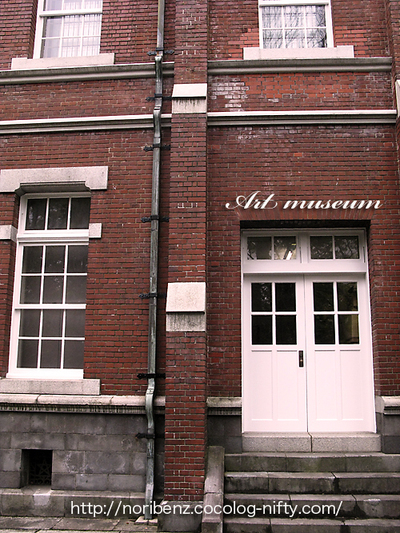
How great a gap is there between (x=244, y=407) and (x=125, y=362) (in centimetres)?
177

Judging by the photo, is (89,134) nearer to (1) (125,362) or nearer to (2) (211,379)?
(1) (125,362)

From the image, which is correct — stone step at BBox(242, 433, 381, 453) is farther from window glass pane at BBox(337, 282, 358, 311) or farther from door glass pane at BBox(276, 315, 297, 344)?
window glass pane at BBox(337, 282, 358, 311)

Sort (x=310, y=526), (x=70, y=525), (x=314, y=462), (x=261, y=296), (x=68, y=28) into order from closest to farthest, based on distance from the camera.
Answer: (x=310, y=526)
(x=70, y=525)
(x=314, y=462)
(x=261, y=296)
(x=68, y=28)

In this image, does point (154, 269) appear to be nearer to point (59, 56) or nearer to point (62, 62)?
point (62, 62)

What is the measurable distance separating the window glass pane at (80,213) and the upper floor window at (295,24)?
3.67m

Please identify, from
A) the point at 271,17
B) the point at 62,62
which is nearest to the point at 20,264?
the point at 62,62

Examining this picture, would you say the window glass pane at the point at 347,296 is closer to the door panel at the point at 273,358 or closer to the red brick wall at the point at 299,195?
the red brick wall at the point at 299,195

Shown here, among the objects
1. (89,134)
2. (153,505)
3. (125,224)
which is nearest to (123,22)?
(89,134)

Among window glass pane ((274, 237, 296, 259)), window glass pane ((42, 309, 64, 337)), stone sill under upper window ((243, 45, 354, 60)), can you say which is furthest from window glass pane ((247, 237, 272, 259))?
window glass pane ((42, 309, 64, 337))

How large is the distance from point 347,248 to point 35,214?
4719mm

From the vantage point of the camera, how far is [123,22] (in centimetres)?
684

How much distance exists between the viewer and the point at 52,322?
6.37 m

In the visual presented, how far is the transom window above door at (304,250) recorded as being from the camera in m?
6.29

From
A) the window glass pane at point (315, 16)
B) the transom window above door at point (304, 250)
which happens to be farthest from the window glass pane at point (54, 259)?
the window glass pane at point (315, 16)
